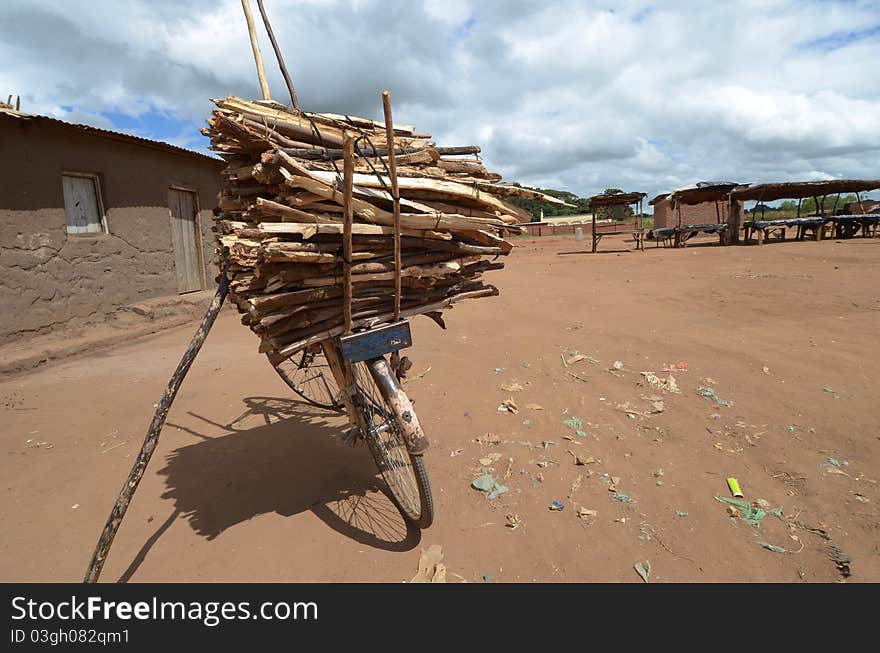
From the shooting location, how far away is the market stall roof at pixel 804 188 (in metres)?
17.2

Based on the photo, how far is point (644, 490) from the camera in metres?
3.13

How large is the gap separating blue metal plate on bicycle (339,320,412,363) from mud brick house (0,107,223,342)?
23.9 feet

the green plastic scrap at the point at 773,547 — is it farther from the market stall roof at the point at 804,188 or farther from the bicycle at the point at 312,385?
the market stall roof at the point at 804,188

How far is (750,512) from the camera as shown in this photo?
284 cm

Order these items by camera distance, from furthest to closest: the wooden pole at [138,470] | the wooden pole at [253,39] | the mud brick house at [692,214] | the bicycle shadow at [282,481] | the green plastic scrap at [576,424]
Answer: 1. the mud brick house at [692,214]
2. the green plastic scrap at [576,424]
3. the bicycle shadow at [282,481]
4. the wooden pole at [253,39]
5. the wooden pole at [138,470]

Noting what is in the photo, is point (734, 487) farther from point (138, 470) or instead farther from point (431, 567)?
point (138, 470)

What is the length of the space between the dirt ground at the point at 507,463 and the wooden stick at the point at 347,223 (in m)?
1.48

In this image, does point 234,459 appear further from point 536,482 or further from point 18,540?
point 536,482

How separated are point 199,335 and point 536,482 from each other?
234 centimetres

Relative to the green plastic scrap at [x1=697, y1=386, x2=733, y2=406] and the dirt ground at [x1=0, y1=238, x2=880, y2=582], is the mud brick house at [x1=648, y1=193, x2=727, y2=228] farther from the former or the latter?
the green plastic scrap at [x1=697, y1=386, x2=733, y2=406]

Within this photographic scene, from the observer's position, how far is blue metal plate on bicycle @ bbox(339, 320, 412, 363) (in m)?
2.42

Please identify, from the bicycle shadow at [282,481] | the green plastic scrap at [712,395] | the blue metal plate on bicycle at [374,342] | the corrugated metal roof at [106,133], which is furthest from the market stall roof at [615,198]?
the blue metal plate on bicycle at [374,342]

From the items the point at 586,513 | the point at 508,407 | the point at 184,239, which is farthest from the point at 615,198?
the point at 586,513
